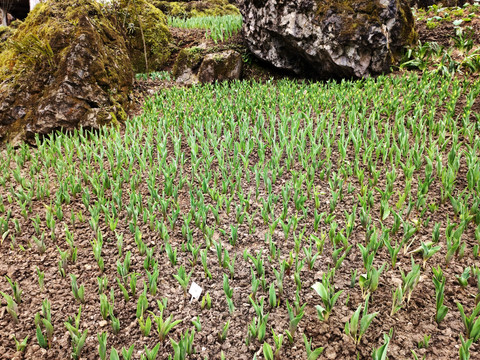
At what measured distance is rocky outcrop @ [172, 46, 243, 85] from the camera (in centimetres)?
613

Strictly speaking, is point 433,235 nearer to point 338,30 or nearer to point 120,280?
point 120,280

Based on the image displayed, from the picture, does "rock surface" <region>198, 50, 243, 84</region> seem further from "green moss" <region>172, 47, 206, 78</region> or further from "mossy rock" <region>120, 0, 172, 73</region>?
"mossy rock" <region>120, 0, 172, 73</region>

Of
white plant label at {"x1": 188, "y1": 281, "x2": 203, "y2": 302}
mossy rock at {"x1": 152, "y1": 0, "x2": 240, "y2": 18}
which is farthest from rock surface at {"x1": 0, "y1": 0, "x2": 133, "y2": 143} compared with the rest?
mossy rock at {"x1": 152, "y1": 0, "x2": 240, "y2": 18}

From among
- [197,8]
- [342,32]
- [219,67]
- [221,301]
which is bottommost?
[221,301]

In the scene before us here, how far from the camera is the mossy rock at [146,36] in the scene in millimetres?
6855

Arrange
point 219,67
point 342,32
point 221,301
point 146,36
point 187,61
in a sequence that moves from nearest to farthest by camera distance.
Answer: point 221,301
point 342,32
point 219,67
point 187,61
point 146,36

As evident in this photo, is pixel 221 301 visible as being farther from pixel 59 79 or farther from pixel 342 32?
pixel 342 32

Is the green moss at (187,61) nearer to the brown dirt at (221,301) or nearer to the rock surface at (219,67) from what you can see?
the rock surface at (219,67)

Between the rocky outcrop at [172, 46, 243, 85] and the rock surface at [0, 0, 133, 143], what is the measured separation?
1.81 m

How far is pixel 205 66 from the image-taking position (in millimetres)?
6168

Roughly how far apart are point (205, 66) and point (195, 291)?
5.00 meters

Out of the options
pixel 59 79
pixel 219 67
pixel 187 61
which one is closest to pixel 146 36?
pixel 187 61

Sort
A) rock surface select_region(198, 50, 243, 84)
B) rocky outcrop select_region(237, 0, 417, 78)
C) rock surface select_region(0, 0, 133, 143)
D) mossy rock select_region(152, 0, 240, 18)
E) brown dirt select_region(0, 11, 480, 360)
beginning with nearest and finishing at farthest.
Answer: brown dirt select_region(0, 11, 480, 360) → rock surface select_region(0, 0, 133, 143) → rocky outcrop select_region(237, 0, 417, 78) → rock surface select_region(198, 50, 243, 84) → mossy rock select_region(152, 0, 240, 18)

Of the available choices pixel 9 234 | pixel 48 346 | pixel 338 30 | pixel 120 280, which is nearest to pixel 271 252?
pixel 120 280
